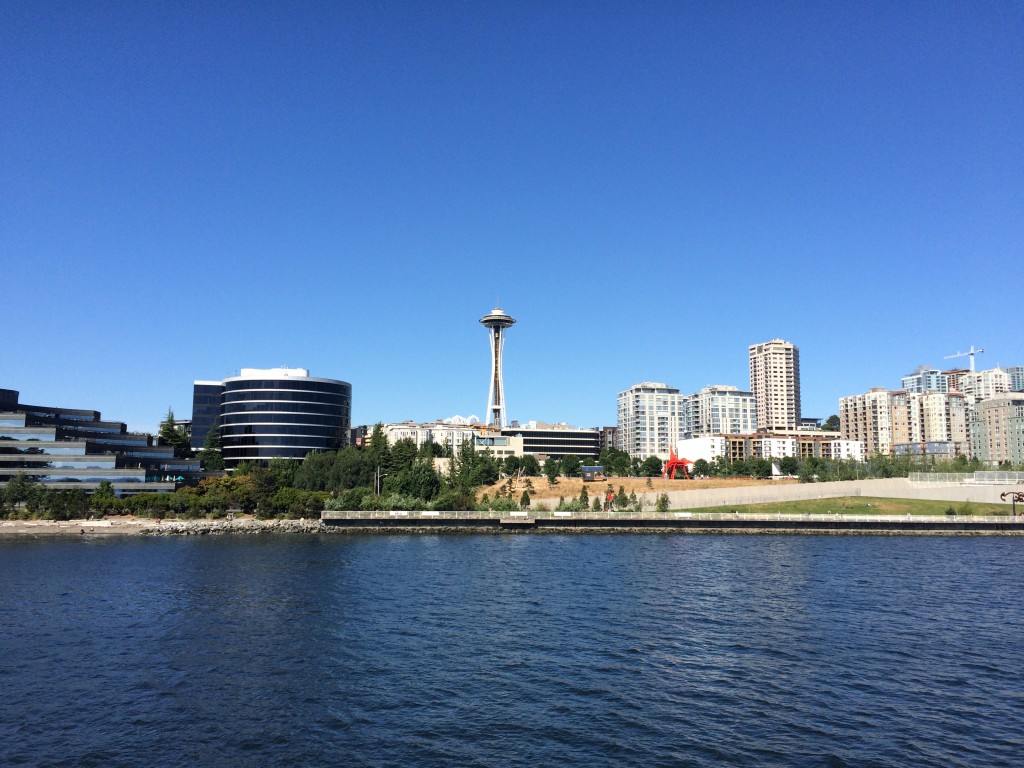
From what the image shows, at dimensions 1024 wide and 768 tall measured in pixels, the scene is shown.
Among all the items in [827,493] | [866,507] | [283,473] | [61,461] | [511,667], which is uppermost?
[61,461]

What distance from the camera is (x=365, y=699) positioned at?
130 ft

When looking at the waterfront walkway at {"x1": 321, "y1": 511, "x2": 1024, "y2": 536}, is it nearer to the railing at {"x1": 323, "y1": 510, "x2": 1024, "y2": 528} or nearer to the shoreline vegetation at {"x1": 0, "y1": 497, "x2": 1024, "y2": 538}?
the railing at {"x1": 323, "y1": 510, "x2": 1024, "y2": 528}

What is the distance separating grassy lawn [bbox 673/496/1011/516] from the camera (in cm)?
14962

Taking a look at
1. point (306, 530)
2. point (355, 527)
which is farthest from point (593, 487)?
point (306, 530)

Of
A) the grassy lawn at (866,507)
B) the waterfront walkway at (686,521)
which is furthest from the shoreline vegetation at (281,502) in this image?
the waterfront walkway at (686,521)

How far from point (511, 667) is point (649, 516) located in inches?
4090

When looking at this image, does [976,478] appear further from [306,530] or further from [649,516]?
[306,530]

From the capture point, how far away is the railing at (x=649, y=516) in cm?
14075

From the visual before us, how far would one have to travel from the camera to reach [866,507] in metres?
155

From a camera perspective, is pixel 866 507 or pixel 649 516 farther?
pixel 866 507

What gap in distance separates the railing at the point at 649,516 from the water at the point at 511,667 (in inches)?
2175

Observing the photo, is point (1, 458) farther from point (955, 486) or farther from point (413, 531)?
point (955, 486)

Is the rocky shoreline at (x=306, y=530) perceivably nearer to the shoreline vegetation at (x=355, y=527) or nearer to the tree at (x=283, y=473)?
the shoreline vegetation at (x=355, y=527)

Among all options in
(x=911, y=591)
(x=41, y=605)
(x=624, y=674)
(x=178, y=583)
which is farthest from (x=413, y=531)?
(x=624, y=674)
